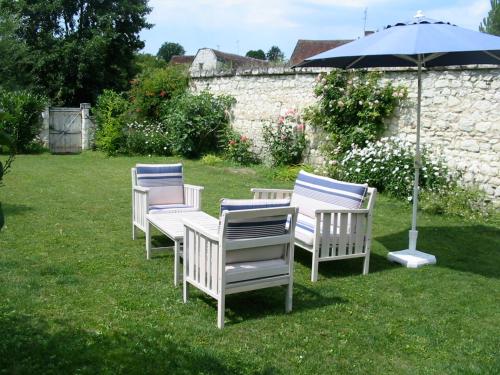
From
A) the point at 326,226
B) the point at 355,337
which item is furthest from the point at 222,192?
the point at 355,337

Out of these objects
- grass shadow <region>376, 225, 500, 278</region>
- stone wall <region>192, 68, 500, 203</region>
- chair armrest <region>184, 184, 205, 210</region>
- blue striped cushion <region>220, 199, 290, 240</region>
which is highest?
stone wall <region>192, 68, 500, 203</region>

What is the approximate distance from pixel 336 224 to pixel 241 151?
318 inches

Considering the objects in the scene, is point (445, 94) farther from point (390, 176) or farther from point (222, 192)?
point (222, 192)

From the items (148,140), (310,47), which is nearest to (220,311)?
(148,140)

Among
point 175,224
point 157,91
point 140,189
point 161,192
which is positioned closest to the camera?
point 175,224

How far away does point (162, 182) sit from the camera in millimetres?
6227

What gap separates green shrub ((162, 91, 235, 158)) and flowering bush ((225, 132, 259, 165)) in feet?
2.29

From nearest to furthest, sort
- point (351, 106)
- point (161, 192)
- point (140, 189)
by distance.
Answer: point (140, 189), point (161, 192), point (351, 106)

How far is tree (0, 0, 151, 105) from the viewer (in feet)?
66.3

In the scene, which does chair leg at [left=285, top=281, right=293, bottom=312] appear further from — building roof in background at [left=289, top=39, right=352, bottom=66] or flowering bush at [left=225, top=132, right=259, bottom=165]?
building roof in background at [left=289, top=39, right=352, bottom=66]

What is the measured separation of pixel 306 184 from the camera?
5.85m

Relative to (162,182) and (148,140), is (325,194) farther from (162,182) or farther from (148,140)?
(148,140)

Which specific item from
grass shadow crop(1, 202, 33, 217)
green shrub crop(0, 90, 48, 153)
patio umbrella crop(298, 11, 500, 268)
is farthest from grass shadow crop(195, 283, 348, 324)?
green shrub crop(0, 90, 48, 153)

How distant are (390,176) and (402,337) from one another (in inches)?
221
